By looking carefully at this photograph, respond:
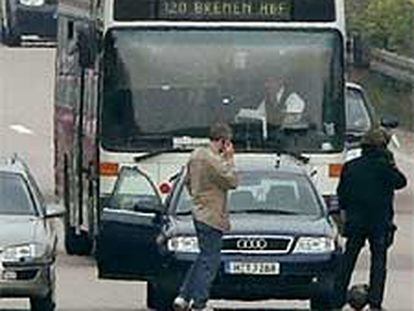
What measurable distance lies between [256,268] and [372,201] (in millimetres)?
1479

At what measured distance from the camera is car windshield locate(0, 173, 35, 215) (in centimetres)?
2075

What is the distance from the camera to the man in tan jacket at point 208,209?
733 inches

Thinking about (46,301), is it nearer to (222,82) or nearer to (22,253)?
(22,253)

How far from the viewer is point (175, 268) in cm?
1947

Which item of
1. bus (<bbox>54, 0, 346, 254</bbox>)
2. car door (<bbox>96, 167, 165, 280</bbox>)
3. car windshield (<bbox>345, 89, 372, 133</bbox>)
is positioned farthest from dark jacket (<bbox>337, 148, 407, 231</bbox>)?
car windshield (<bbox>345, 89, 372, 133</bbox>)

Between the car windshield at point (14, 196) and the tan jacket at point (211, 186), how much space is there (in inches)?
92.4

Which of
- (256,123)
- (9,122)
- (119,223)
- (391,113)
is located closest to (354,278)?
(256,123)

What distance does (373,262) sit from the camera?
2022 centimetres

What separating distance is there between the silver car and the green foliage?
22.3m

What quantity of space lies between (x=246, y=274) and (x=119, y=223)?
1.40 metres

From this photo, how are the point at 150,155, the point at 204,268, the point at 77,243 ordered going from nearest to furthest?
1. the point at 204,268
2. the point at 150,155
3. the point at 77,243

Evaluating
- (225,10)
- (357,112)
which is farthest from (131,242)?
(357,112)

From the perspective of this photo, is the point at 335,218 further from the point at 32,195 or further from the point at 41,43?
the point at 41,43

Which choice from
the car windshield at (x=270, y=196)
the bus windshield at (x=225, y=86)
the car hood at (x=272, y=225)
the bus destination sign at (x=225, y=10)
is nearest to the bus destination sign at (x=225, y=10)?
the bus destination sign at (x=225, y=10)
